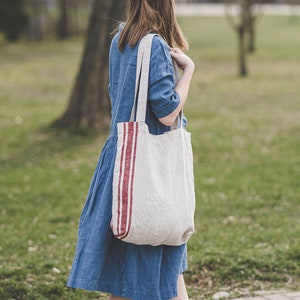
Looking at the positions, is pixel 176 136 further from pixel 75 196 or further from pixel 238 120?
pixel 238 120

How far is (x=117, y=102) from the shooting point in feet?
11.2

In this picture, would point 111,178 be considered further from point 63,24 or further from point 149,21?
point 63,24

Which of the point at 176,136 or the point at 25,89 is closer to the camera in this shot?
the point at 176,136

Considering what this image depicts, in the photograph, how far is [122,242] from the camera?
341cm

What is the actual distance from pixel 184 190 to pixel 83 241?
53 centimetres

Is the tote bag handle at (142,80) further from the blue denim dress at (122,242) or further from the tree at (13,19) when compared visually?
the tree at (13,19)

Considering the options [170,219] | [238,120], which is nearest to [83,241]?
[170,219]

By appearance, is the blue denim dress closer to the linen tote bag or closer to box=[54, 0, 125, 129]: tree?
the linen tote bag

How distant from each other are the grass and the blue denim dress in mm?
1387

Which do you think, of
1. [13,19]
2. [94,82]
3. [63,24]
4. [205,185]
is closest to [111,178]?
Answer: [205,185]

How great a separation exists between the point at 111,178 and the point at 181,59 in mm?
626

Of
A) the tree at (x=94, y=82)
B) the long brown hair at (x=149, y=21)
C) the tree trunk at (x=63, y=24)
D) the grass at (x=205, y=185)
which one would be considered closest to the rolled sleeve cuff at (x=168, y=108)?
the long brown hair at (x=149, y=21)

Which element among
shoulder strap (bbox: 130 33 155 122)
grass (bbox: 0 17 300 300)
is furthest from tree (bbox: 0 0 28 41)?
shoulder strap (bbox: 130 33 155 122)

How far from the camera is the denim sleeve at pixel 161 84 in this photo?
3264 millimetres
